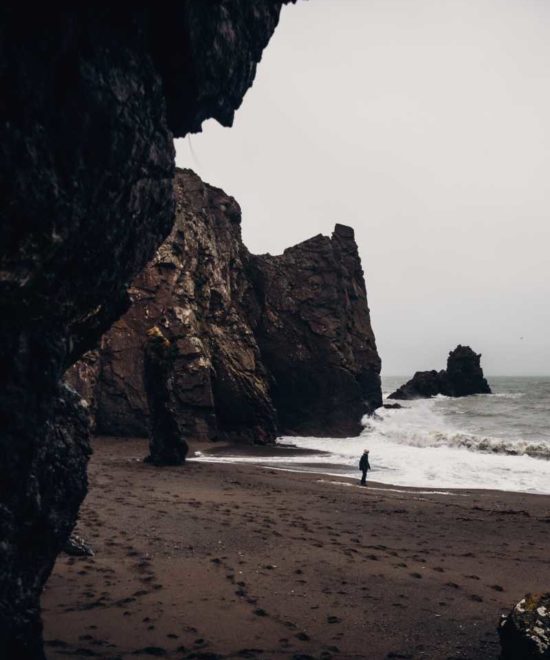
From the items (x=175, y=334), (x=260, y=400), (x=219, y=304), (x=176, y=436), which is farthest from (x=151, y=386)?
(x=219, y=304)

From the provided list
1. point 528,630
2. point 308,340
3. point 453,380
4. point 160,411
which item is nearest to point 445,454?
point 160,411

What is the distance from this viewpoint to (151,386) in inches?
888

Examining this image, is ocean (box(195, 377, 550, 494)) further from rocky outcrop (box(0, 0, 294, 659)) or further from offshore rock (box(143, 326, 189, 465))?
rocky outcrop (box(0, 0, 294, 659))

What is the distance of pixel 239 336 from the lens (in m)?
39.3

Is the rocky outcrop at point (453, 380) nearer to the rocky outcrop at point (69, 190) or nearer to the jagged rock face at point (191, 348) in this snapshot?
the jagged rock face at point (191, 348)

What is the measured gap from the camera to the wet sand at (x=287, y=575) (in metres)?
6.71

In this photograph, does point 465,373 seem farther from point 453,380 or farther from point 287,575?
point 287,575

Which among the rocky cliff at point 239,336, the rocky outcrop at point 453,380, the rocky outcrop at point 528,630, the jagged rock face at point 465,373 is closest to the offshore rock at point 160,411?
the rocky cliff at point 239,336

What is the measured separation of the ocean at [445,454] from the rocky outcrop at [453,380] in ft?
122

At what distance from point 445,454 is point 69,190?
29271 millimetres

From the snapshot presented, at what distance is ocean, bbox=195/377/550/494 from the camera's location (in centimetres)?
2286

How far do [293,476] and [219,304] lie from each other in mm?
20276

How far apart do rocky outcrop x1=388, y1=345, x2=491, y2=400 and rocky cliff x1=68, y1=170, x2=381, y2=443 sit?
109 ft

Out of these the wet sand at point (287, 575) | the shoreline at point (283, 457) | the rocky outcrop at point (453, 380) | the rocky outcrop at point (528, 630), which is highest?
the rocky outcrop at point (453, 380)
